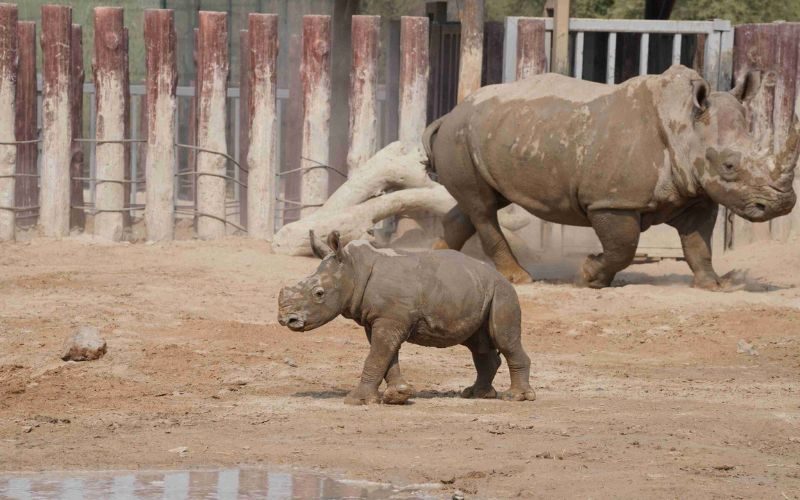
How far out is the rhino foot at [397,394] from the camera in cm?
823

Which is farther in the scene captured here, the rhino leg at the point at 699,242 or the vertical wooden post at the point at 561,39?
the vertical wooden post at the point at 561,39

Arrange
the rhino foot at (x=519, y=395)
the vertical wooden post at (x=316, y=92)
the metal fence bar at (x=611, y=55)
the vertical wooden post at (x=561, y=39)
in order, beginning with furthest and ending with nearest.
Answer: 1. the vertical wooden post at (x=316, y=92)
2. the vertical wooden post at (x=561, y=39)
3. the metal fence bar at (x=611, y=55)
4. the rhino foot at (x=519, y=395)

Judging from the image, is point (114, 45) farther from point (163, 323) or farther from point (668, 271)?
point (668, 271)

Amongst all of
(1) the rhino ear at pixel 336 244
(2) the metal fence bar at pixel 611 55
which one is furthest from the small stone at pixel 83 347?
(2) the metal fence bar at pixel 611 55

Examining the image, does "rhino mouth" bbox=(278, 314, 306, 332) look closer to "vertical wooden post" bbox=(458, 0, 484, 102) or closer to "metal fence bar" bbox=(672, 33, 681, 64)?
"vertical wooden post" bbox=(458, 0, 484, 102)

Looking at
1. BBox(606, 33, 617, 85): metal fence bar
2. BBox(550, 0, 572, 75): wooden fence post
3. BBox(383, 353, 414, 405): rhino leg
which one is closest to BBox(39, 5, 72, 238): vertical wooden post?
BBox(550, 0, 572, 75): wooden fence post

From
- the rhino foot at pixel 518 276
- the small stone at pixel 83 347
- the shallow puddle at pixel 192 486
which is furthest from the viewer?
the rhino foot at pixel 518 276

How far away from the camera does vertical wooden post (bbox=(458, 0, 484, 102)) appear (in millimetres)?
14617

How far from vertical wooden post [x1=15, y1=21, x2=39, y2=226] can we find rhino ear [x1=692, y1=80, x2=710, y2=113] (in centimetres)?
641

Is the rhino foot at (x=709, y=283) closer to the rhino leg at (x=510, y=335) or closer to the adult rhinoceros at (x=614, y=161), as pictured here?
the adult rhinoceros at (x=614, y=161)

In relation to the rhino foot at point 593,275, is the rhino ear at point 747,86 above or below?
above

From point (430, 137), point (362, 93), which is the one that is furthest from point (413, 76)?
point (430, 137)

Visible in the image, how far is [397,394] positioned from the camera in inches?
325

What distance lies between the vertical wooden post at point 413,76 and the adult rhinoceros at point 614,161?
156 centimetres
